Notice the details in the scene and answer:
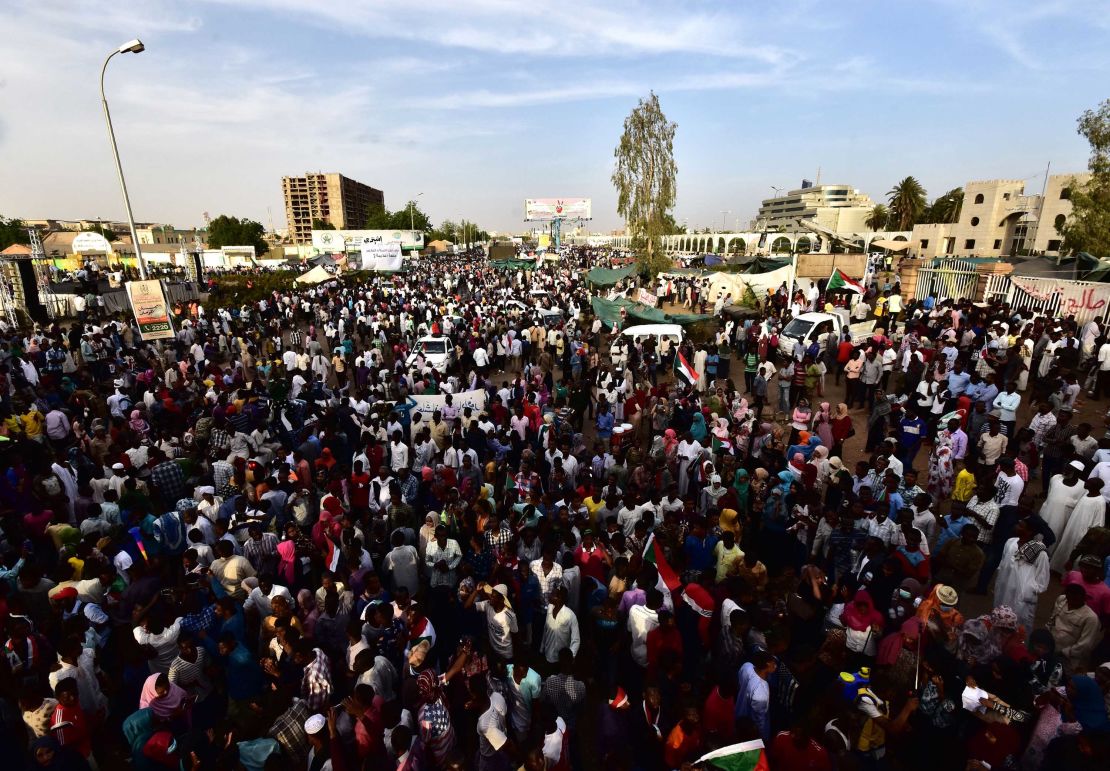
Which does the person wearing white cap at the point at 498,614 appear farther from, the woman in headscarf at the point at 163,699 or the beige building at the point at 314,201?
the beige building at the point at 314,201

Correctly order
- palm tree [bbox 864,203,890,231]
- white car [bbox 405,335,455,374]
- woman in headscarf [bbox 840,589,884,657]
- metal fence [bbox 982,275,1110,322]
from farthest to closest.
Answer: palm tree [bbox 864,203,890,231] → white car [bbox 405,335,455,374] → metal fence [bbox 982,275,1110,322] → woman in headscarf [bbox 840,589,884,657]

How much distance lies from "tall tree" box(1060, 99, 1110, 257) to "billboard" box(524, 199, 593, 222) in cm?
7211

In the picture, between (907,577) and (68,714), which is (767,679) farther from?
(68,714)

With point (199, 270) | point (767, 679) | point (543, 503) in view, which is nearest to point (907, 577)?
point (767, 679)

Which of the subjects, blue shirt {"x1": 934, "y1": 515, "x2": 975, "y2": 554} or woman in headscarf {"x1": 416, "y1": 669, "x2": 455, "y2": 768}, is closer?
woman in headscarf {"x1": 416, "y1": 669, "x2": 455, "y2": 768}

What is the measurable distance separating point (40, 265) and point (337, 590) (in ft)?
99.9

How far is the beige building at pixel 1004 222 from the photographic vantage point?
1577 inches

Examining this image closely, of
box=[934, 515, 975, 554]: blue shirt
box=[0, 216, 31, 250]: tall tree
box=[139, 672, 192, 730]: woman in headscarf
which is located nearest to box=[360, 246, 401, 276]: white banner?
box=[139, 672, 192, 730]: woman in headscarf

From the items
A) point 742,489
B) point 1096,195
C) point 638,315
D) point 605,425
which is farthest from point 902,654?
point 1096,195

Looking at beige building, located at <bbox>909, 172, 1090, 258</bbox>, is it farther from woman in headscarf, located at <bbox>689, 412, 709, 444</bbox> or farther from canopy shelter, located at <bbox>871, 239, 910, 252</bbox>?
woman in headscarf, located at <bbox>689, 412, 709, 444</bbox>

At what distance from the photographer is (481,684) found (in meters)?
3.81

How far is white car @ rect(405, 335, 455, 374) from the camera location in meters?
14.0

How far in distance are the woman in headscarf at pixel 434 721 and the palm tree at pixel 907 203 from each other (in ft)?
236

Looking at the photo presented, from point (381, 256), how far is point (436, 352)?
21.8m
